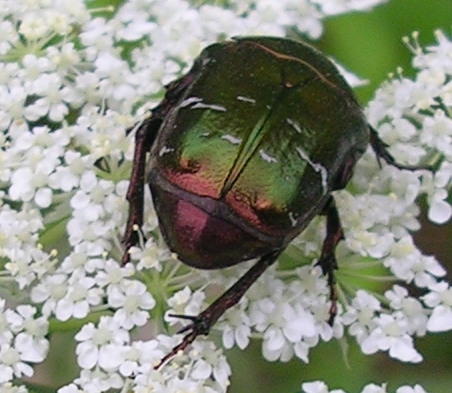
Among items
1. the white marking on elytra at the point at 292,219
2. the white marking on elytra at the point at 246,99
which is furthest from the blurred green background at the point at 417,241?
the white marking on elytra at the point at 246,99

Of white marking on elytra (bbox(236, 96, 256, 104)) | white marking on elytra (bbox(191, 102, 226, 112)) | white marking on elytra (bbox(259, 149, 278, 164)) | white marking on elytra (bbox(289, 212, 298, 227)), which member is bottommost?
white marking on elytra (bbox(289, 212, 298, 227))

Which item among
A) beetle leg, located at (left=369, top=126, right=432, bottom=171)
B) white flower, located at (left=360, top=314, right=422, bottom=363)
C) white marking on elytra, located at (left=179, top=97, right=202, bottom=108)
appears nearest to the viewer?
white marking on elytra, located at (left=179, top=97, right=202, bottom=108)

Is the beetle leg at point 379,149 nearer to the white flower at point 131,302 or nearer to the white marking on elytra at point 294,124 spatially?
the white marking on elytra at point 294,124

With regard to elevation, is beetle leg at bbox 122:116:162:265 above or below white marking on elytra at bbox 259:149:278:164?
below

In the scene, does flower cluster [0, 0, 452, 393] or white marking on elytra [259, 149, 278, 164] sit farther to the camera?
flower cluster [0, 0, 452, 393]

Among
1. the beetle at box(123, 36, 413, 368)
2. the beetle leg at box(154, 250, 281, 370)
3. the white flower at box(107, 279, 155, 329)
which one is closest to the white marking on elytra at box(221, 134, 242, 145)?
the beetle at box(123, 36, 413, 368)

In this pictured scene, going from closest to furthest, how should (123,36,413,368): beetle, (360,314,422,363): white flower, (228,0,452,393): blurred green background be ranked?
(123,36,413,368): beetle, (360,314,422,363): white flower, (228,0,452,393): blurred green background

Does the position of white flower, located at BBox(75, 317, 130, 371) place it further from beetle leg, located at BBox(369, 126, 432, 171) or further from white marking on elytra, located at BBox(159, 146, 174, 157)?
beetle leg, located at BBox(369, 126, 432, 171)

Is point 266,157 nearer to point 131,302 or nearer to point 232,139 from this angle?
point 232,139
